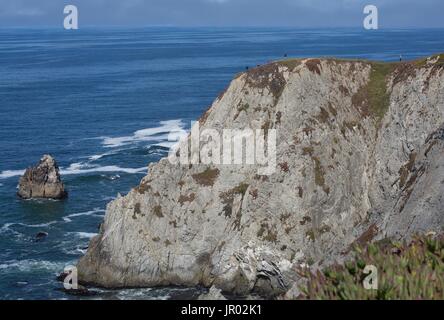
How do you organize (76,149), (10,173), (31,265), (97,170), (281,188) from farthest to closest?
1. (76,149)
2. (97,170)
3. (10,173)
4. (31,265)
5. (281,188)

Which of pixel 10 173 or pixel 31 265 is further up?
pixel 10 173

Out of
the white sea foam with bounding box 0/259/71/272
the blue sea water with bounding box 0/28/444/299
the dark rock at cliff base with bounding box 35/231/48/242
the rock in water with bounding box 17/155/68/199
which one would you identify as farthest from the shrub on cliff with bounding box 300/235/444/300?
the rock in water with bounding box 17/155/68/199

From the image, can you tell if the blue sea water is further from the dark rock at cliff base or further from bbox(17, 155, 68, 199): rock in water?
bbox(17, 155, 68, 199): rock in water

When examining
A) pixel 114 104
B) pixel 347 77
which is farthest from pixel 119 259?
pixel 114 104

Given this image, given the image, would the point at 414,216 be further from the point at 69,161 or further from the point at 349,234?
the point at 69,161

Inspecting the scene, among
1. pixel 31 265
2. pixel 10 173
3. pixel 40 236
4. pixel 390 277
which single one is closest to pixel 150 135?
pixel 10 173

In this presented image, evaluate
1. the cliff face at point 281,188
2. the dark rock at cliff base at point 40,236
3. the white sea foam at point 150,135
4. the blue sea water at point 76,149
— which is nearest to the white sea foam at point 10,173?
the blue sea water at point 76,149

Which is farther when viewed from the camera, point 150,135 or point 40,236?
point 150,135

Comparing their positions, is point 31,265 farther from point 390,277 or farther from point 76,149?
point 390,277
